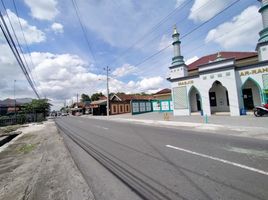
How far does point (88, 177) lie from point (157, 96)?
36999 millimetres

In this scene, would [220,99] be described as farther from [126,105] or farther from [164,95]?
[126,105]

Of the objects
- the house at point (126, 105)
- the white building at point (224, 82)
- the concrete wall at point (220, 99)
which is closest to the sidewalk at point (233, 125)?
Result: the white building at point (224, 82)

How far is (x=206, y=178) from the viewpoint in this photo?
3865 mm

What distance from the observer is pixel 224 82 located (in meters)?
19.1

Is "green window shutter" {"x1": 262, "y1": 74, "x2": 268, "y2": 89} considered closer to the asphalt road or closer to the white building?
the white building

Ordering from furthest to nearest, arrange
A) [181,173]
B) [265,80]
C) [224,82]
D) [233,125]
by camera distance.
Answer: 1. [224,82]
2. [265,80]
3. [233,125]
4. [181,173]

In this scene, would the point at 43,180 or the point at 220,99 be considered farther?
the point at 220,99

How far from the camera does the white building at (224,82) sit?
17812mm

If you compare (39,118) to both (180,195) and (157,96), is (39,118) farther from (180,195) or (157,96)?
(180,195)

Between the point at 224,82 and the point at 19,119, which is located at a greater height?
the point at 224,82

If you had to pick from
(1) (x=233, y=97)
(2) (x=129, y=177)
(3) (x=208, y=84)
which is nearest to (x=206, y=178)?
(2) (x=129, y=177)

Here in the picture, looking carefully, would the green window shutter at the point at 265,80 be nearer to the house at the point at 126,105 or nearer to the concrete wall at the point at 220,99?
the concrete wall at the point at 220,99

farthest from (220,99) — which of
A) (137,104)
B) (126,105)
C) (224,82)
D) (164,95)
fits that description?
(126,105)

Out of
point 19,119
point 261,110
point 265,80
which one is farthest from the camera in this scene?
point 19,119
